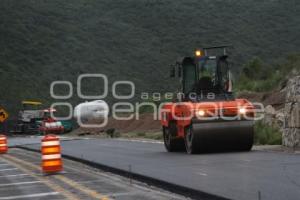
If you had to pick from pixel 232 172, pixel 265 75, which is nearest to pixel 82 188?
pixel 232 172

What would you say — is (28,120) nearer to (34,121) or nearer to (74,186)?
(34,121)

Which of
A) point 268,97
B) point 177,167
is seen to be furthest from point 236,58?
point 177,167

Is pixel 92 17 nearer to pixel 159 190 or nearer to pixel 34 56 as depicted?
pixel 34 56

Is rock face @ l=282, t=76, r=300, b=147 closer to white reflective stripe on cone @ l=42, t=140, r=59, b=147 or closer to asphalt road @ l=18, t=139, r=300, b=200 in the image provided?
asphalt road @ l=18, t=139, r=300, b=200

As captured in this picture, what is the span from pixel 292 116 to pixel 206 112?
9.81ft

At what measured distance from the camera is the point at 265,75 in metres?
46.0

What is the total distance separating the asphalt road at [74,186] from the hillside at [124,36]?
156 feet

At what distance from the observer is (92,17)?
81.8 metres

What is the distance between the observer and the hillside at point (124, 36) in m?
67.9

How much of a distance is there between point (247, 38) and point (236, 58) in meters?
6.22

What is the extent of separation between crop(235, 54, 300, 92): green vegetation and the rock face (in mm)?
11681

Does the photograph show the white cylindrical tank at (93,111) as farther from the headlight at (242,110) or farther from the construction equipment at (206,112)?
the headlight at (242,110)

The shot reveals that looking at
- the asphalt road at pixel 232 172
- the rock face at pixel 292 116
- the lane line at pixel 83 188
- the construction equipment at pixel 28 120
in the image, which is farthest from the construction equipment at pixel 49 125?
the lane line at pixel 83 188

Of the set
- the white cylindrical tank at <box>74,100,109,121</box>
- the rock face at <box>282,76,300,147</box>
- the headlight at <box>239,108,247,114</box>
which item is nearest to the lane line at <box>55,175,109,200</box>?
the headlight at <box>239,108,247,114</box>
